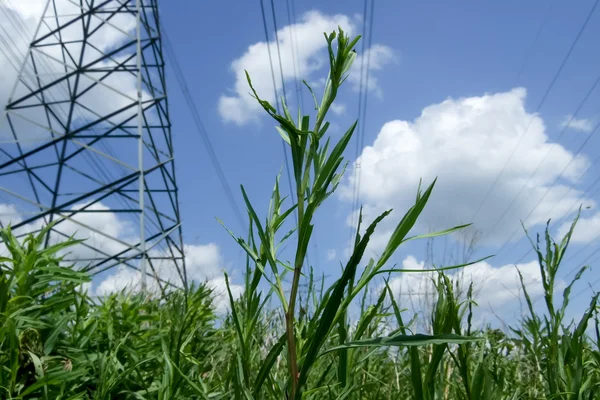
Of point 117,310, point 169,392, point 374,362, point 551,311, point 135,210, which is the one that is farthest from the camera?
point 135,210

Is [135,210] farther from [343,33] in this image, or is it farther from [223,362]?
[343,33]

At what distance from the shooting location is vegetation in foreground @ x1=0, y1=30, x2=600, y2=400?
65 cm

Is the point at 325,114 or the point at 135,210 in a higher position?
the point at 135,210

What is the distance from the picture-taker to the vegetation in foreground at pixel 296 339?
25.4 inches

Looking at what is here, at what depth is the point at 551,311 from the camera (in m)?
1.13

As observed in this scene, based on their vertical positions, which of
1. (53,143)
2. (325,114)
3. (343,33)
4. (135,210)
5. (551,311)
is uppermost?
(53,143)

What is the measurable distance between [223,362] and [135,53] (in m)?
8.98

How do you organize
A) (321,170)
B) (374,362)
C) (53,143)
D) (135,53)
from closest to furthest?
(321,170), (374,362), (53,143), (135,53)

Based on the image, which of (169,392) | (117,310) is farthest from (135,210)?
(169,392)

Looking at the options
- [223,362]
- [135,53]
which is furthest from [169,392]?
[135,53]

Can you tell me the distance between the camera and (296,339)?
3.23 ft

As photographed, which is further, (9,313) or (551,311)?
(9,313)

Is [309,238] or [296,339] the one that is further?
[296,339]

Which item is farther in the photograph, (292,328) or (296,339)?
(296,339)
